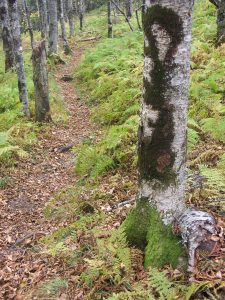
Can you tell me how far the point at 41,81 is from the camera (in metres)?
10.2

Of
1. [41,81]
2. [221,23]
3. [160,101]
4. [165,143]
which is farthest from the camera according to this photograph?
[221,23]

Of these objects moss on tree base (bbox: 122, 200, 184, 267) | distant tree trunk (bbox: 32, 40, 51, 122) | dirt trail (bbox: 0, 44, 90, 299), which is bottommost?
dirt trail (bbox: 0, 44, 90, 299)

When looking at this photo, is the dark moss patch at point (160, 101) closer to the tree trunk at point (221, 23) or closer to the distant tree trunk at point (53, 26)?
the tree trunk at point (221, 23)

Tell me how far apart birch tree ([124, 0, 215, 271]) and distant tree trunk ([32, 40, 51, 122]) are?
693cm

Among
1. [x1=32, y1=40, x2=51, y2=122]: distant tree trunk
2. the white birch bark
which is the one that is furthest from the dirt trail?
the white birch bark

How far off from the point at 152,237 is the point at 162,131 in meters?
1.16

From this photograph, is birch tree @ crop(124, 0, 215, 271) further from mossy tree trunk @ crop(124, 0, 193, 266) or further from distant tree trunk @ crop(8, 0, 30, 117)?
distant tree trunk @ crop(8, 0, 30, 117)

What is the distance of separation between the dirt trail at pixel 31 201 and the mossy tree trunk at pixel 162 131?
135cm

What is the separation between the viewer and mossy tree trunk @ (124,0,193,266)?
3.15 meters

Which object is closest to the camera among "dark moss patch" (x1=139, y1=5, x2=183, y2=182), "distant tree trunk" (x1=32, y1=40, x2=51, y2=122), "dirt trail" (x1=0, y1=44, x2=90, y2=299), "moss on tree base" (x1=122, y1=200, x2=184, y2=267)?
"dark moss patch" (x1=139, y1=5, x2=183, y2=182)

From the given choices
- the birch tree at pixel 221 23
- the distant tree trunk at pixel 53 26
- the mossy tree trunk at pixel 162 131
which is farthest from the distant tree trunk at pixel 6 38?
the mossy tree trunk at pixel 162 131

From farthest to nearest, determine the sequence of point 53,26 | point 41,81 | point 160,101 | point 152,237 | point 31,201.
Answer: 1. point 53,26
2. point 41,81
3. point 31,201
4. point 152,237
5. point 160,101

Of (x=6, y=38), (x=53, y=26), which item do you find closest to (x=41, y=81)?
(x=6, y=38)

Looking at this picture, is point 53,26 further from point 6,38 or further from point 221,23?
point 221,23
